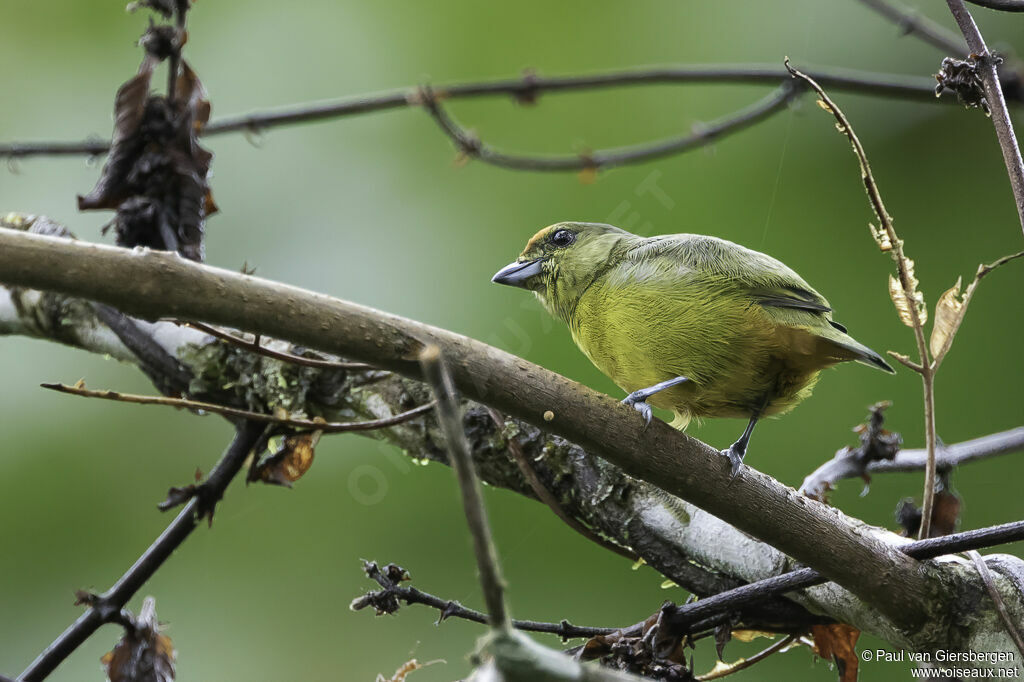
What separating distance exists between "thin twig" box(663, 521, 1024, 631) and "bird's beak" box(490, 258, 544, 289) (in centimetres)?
101

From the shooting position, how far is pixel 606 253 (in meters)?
2.25

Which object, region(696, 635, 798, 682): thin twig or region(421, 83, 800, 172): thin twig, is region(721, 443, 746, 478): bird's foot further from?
region(421, 83, 800, 172): thin twig

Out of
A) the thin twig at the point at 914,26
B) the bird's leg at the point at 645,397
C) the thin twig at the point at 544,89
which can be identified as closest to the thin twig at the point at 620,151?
the thin twig at the point at 544,89

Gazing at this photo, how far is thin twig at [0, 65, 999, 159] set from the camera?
7.94ft

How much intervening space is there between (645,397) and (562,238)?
2.35ft

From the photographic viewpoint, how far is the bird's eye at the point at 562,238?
2.38m

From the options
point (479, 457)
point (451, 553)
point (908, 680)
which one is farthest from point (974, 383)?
point (479, 457)

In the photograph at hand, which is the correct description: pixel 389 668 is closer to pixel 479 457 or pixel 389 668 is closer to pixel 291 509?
pixel 291 509

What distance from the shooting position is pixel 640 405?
1672 millimetres

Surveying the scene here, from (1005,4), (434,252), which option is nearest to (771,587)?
(1005,4)

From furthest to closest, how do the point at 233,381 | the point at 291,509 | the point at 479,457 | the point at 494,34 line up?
1. the point at 494,34
2. the point at 291,509
3. the point at 233,381
4. the point at 479,457

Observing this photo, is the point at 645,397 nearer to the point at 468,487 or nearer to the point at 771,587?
the point at 771,587

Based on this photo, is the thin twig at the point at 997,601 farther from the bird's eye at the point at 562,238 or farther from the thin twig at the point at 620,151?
the thin twig at the point at 620,151

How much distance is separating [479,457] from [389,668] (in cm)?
217
